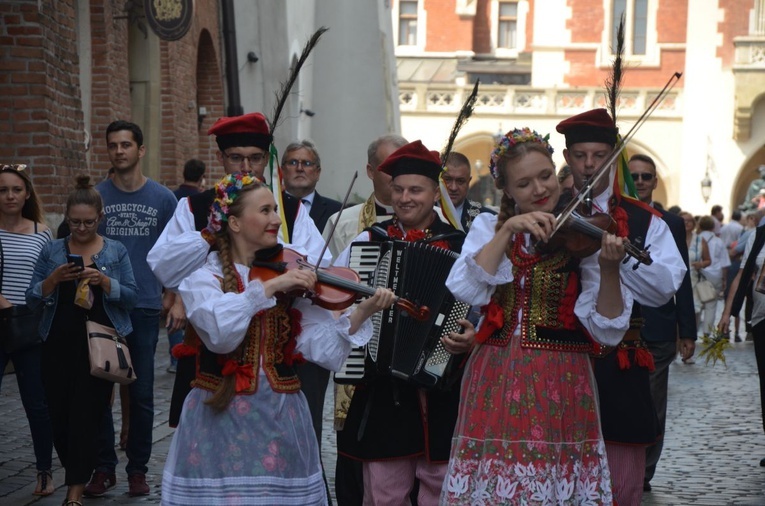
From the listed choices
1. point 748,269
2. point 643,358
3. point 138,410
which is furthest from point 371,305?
point 748,269

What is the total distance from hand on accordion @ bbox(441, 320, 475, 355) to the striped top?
315 cm

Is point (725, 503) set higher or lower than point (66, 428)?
lower

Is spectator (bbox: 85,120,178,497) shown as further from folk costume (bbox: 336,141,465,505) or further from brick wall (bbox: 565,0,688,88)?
brick wall (bbox: 565,0,688,88)

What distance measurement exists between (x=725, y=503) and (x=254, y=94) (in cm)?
1610

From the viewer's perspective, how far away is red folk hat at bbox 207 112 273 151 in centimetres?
672

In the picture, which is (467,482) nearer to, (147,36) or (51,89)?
(51,89)

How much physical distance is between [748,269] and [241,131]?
412 cm

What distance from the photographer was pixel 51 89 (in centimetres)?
1228

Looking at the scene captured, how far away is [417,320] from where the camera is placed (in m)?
5.97

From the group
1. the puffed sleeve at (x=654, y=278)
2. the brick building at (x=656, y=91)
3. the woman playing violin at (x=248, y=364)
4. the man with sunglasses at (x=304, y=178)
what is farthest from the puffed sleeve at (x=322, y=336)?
the brick building at (x=656, y=91)

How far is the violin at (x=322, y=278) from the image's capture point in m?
5.09

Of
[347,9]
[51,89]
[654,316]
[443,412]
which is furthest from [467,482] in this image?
[347,9]

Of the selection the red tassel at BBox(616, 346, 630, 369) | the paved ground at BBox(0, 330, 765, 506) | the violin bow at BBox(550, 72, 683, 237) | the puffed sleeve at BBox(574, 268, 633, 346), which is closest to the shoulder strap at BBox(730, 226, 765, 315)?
the paved ground at BBox(0, 330, 765, 506)

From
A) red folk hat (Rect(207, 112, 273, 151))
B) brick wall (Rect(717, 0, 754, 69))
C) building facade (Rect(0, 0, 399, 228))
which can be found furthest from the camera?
brick wall (Rect(717, 0, 754, 69))
